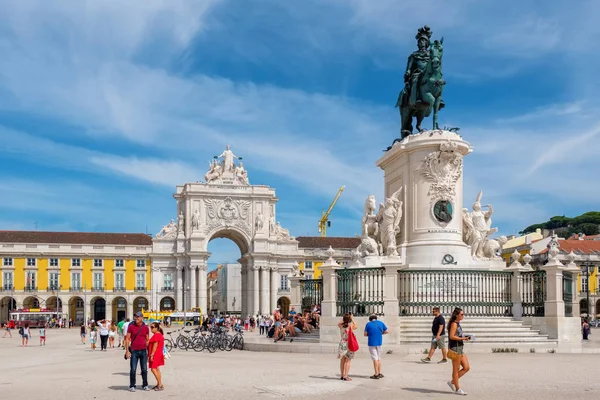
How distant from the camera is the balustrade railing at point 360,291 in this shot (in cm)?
2077

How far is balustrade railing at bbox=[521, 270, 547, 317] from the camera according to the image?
21.3 m

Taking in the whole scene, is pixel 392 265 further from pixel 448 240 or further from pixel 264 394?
pixel 264 394

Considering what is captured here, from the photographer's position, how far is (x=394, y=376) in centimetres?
1444

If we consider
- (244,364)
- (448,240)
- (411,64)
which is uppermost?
(411,64)

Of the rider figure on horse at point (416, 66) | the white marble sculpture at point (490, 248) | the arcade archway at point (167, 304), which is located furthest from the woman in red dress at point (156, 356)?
the arcade archway at point (167, 304)

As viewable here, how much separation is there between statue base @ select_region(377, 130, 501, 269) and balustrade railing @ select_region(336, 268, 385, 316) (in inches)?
50.1

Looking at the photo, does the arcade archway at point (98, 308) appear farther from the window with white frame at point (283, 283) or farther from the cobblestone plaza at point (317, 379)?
the cobblestone plaza at point (317, 379)

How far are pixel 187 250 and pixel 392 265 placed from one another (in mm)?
72919

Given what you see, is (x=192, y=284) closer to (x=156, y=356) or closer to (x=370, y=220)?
(x=370, y=220)

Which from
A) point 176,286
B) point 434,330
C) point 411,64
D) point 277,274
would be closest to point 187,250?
point 176,286

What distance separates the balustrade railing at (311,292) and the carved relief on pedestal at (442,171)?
474 centimetres

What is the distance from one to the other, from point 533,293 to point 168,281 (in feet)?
247

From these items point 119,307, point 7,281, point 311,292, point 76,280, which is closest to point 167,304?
point 119,307

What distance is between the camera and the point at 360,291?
828 inches
